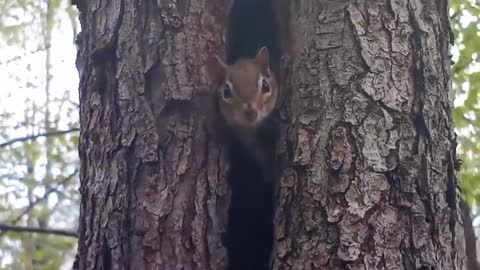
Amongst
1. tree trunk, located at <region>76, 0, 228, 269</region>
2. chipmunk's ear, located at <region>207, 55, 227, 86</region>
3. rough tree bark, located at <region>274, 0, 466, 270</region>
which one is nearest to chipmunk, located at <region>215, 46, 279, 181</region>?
chipmunk's ear, located at <region>207, 55, 227, 86</region>

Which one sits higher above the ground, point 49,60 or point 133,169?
point 49,60

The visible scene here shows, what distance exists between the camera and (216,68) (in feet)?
7.41

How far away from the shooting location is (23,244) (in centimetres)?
376

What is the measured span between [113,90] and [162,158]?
283mm

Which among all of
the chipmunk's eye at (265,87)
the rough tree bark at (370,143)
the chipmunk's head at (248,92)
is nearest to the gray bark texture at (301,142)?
the rough tree bark at (370,143)

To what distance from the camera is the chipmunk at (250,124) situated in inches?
93.2

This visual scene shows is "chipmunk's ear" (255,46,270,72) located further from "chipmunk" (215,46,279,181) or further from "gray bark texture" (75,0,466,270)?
"gray bark texture" (75,0,466,270)

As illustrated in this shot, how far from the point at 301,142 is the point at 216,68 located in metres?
0.41

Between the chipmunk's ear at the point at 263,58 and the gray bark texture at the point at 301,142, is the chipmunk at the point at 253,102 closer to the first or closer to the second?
the chipmunk's ear at the point at 263,58

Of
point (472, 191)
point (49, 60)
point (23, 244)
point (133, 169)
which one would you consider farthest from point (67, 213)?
point (133, 169)

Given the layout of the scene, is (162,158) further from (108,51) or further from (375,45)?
(375,45)

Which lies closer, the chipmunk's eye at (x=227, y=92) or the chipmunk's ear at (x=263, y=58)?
the chipmunk's eye at (x=227, y=92)

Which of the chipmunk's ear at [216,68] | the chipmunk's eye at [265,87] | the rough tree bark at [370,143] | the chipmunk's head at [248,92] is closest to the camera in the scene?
the rough tree bark at [370,143]

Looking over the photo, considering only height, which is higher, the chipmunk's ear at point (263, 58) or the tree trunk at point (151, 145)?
the chipmunk's ear at point (263, 58)
